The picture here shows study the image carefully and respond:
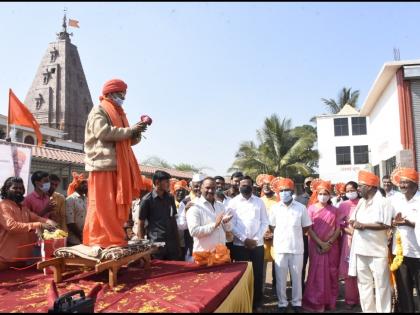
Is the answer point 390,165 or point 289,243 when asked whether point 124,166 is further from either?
point 390,165

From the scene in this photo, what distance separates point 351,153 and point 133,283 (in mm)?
30781

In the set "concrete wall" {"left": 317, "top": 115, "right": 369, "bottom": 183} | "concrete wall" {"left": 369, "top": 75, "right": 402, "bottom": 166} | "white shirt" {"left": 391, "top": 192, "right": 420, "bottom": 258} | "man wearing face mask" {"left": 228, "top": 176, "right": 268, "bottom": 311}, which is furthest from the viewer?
"concrete wall" {"left": 317, "top": 115, "right": 369, "bottom": 183}

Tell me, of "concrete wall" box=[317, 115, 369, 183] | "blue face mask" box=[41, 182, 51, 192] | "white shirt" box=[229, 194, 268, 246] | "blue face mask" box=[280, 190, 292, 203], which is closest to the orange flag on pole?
"blue face mask" box=[41, 182, 51, 192]

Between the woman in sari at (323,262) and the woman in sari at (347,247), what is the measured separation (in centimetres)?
15

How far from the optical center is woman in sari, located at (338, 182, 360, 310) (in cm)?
593

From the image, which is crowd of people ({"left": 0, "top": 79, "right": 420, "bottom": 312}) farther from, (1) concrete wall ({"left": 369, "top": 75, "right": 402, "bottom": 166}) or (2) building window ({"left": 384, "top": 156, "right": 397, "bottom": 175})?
(2) building window ({"left": 384, "top": 156, "right": 397, "bottom": 175})

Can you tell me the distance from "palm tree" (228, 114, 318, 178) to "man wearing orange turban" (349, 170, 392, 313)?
20.9m

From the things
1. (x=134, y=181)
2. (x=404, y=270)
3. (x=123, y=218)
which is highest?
(x=134, y=181)

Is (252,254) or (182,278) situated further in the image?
(252,254)

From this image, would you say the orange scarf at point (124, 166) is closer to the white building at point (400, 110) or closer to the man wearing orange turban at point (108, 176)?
the man wearing orange turban at point (108, 176)

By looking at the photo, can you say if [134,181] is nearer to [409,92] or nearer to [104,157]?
[104,157]

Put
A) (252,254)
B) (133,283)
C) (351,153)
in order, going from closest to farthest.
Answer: (133,283) → (252,254) → (351,153)

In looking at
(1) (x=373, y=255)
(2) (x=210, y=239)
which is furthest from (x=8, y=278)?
(1) (x=373, y=255)

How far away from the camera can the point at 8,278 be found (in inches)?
168
